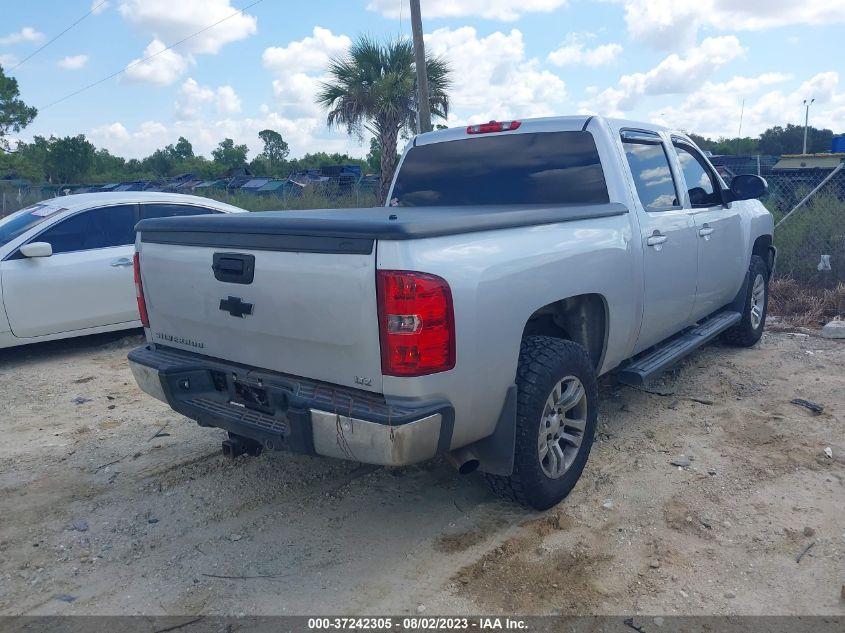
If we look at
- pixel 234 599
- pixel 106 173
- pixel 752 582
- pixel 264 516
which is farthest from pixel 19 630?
pixel 106 173

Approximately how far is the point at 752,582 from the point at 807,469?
1.39m

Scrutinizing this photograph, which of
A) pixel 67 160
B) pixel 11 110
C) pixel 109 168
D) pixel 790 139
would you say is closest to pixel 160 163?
pixel 109 168

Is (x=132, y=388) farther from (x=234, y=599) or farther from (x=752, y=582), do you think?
(x=752, y=582)

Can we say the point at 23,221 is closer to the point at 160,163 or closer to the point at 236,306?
the point at 236,306

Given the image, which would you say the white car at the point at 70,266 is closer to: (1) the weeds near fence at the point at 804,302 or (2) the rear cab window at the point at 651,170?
(2) the rear cab window at the point at 651,170

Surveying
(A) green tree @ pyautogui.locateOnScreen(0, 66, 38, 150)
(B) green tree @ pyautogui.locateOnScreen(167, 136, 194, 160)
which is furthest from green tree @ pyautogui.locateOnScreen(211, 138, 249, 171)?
(A) green tree @ pyautogui.locateOnScreen(0, 66, 38, 150)

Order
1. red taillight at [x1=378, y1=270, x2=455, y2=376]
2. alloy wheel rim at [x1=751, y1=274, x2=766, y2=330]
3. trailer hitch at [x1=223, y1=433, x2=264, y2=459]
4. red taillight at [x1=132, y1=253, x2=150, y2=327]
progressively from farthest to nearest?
alloy wheel rim at [x1=751, y1=274, x2=766, y2=330], red taillight at [x1=132, y1=253, x2=150, y2=327], trailer hitch at [x1=223, y1=433, x2=264, y2=459], red taillight at [x1=378, y1=270, x2=455, y2=376]

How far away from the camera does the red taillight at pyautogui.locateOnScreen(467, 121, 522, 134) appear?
474 centimetres

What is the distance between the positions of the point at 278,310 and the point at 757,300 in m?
5.21

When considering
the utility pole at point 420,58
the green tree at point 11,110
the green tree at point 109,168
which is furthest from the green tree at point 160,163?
the utility pole at point 420,58

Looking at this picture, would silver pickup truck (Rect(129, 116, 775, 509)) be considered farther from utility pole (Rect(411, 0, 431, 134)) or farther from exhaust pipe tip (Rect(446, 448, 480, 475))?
utility pole (Rect(411, 0, 431, 134))

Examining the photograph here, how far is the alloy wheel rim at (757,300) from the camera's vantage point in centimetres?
660

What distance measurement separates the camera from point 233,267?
330cm

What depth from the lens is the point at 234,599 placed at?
302 centimetres
